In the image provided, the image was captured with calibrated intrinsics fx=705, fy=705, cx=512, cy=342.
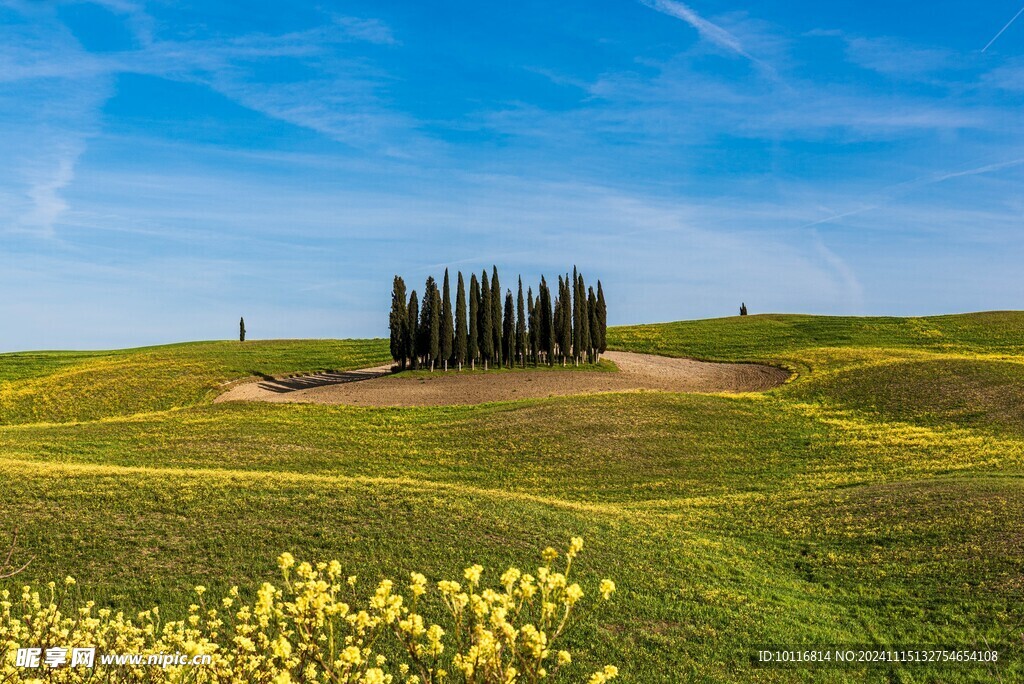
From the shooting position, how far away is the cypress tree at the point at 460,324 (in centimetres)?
6091

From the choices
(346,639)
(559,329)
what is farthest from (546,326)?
(346,639)

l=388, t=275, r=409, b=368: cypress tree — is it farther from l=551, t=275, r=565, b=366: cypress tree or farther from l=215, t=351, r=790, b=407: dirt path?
l=551, t=275, r=565, b=366: cypress tree

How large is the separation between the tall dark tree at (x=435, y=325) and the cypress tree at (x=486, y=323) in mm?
3844

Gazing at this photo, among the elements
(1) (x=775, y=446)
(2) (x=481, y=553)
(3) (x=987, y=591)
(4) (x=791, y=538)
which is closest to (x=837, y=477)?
(1) (x=775, y=446)

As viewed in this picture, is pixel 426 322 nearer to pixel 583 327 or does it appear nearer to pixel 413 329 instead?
pixel 413 329

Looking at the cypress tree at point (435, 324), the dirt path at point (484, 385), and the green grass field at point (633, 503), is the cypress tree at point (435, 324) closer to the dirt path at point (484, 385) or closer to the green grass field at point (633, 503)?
the dirt path at point (484, 385)

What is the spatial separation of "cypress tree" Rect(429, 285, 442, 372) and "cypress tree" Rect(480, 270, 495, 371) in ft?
12.6

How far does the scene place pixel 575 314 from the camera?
6662 cm

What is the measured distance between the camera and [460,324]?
60906mm

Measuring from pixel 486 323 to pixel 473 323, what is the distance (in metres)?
1.16

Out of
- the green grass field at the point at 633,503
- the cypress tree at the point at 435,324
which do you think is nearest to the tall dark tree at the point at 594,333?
the cypress tree at the point at 435,324

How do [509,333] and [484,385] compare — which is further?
[509,333]

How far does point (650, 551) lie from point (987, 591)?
8817 mm

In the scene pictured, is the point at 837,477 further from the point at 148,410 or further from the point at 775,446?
the point at 148,410
